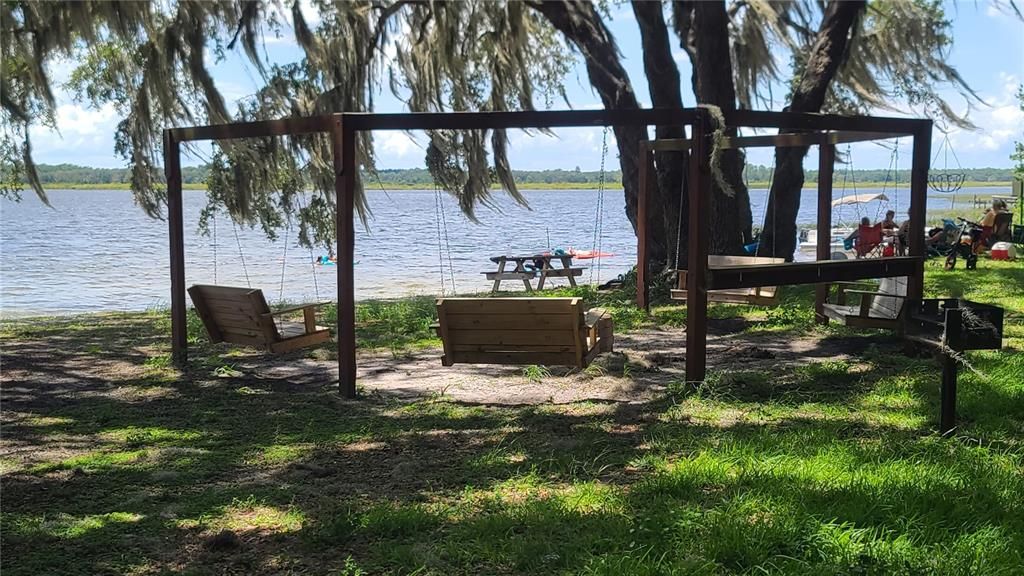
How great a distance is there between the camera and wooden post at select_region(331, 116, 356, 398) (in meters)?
6.70

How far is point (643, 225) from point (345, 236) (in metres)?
4.60

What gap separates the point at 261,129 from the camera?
24.5 ft

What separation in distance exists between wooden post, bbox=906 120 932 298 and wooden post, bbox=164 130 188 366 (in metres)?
6.00

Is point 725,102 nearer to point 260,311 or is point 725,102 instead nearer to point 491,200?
point 491,200

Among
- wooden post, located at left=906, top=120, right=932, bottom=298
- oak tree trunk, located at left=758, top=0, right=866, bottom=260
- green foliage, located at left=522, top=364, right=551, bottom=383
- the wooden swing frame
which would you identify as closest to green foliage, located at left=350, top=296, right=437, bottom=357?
green foliage, located at left=522, top=364, right=551, bottom=383

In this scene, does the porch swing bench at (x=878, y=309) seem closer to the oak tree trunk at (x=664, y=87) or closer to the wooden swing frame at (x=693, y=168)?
the wooden swing frame at (x=693, y=168)

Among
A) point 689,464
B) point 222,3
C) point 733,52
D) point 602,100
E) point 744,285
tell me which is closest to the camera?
point 689,464

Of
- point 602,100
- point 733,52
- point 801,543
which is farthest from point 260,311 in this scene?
point 733,52

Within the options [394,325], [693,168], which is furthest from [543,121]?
[394,325]

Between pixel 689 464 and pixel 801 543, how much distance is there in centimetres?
108

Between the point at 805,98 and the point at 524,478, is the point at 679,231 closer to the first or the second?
the point at 805,98

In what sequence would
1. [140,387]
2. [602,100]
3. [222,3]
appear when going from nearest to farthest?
[140,387], [222,3], [602,100]

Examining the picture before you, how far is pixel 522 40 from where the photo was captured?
13383 millimetres

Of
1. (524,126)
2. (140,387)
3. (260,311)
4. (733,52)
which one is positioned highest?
(733,52)
